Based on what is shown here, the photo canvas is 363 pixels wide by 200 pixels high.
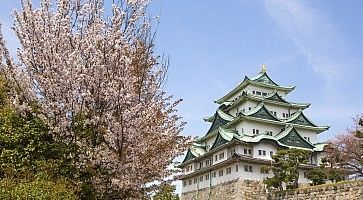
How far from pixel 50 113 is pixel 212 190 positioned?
30.0m

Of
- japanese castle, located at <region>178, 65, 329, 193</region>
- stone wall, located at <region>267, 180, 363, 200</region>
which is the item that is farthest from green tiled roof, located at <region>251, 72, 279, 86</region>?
stone wall, located at <region>267, 180, 363, 200</region>

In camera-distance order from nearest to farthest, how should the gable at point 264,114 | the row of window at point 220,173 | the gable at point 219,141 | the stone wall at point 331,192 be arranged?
the stone wall at point 331,192, the row of window at point 220,173, the gable at point 219,141, the gable at point 264,114

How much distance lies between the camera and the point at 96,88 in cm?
980

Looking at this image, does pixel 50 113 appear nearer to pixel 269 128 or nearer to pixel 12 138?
pixel 12 138

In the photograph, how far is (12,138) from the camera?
1033cm

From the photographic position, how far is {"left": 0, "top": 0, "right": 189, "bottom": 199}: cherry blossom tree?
9695 millimetres

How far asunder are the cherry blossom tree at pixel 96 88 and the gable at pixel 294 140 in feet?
93.3

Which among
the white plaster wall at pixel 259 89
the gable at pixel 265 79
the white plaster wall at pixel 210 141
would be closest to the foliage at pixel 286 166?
the white plaster wall at pixel 210 141

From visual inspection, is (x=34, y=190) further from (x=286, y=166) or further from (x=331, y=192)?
(x=286, y=166)

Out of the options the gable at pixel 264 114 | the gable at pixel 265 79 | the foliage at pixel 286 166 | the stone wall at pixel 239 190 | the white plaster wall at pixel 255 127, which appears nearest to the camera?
the foliage at pixel 286 166

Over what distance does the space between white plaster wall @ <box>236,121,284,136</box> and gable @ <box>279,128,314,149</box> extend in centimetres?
198

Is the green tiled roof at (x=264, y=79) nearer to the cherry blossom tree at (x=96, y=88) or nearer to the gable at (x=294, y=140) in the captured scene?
the gable at (x=294, y=140)

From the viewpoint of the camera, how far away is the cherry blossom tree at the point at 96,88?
9695 mm

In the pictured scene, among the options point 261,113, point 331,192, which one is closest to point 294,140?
point 261,113
